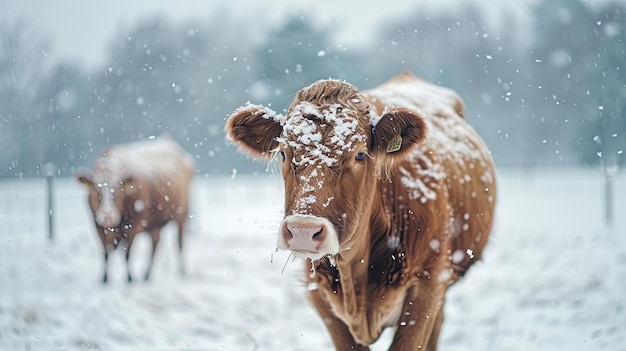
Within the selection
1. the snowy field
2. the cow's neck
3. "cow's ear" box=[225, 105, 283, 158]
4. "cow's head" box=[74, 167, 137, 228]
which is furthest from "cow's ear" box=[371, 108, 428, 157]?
"cow's head" box=[74, 167, 137, 228]

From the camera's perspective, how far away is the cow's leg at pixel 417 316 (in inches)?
122

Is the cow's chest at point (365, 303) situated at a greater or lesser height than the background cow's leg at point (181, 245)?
greater

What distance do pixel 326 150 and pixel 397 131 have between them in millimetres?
434

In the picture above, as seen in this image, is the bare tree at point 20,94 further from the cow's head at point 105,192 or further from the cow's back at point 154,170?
the cow's back at point 154,170

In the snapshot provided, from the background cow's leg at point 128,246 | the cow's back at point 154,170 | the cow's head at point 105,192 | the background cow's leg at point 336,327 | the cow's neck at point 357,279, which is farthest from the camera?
the cow's back at point 154,170

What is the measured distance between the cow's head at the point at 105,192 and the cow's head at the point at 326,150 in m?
5.41

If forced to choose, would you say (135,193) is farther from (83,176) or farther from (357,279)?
(357,279)

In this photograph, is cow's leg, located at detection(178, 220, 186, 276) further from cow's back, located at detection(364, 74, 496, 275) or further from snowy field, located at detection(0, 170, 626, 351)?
cow's back, located at detection(364, 74, 496, 275)

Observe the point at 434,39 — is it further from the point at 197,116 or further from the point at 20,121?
the point at 20,121

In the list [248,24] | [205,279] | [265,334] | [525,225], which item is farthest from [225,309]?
[525,225]

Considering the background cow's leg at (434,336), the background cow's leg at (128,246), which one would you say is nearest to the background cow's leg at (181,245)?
the background cow's leg at (128,246)

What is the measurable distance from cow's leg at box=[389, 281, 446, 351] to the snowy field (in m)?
0.72

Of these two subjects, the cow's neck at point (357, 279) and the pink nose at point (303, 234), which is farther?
the cow's neck at point (357, 279)

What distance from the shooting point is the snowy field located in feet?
16.0
